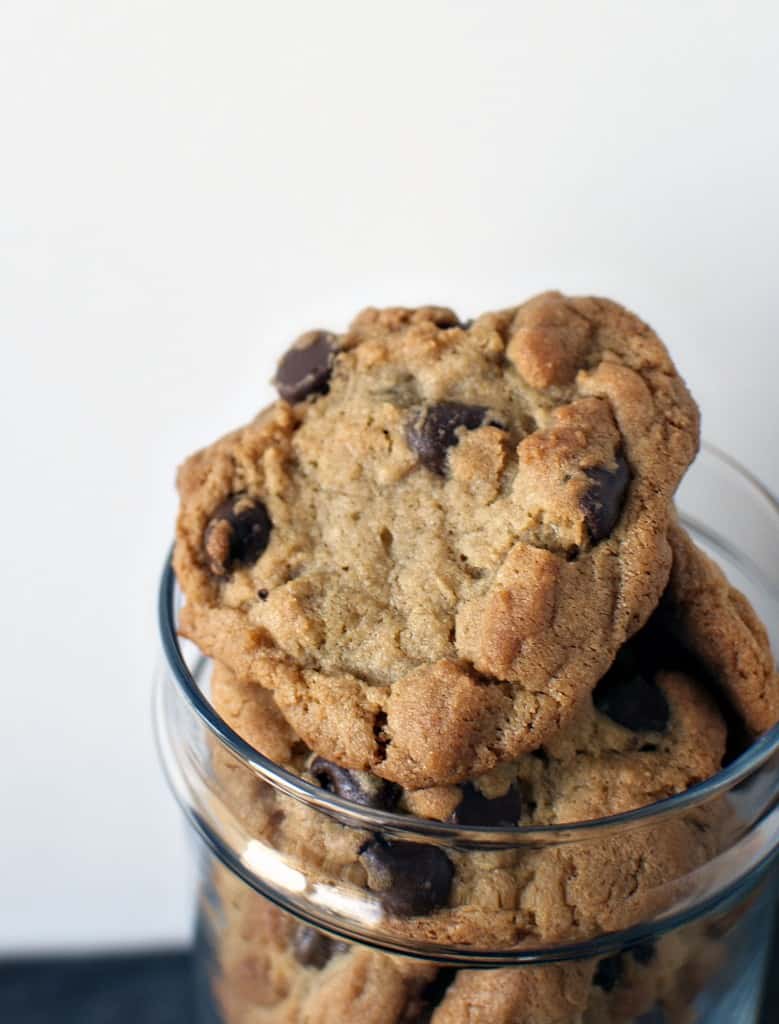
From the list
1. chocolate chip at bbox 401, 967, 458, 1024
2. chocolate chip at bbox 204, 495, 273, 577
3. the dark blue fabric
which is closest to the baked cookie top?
chocolate chip at bbox 204, 495, 273, 577

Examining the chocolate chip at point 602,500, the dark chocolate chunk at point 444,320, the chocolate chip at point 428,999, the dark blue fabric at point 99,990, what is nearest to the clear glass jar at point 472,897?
the chocolate chip at point 428,999

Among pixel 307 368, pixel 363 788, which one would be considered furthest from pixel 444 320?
pixel 363 788

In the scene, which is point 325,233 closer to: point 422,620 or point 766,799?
point 422,620

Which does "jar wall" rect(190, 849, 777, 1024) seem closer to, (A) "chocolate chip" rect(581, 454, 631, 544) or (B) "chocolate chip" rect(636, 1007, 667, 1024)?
(B) "chocolate chip" rect(636, 1007, 667, 1024)

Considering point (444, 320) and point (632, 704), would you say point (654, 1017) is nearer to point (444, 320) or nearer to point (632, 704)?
point (632, 704)

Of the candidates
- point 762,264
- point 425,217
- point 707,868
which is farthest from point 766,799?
point 425,217

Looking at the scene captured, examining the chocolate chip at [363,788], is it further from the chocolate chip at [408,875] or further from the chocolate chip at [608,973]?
the chocolate chip at [608,973]
